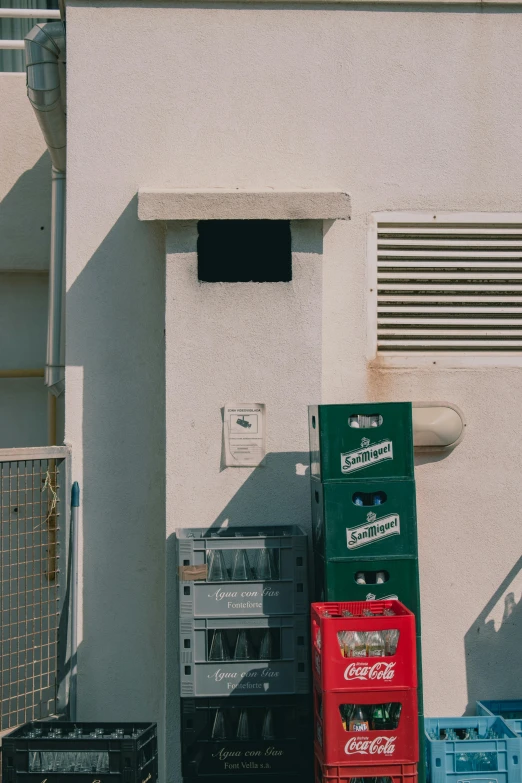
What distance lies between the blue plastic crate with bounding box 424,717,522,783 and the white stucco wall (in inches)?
30.8

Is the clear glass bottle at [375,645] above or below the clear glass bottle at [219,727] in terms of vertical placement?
above

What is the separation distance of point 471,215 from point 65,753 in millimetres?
4071

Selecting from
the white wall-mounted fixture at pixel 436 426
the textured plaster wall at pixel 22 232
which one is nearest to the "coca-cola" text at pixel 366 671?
the white wall-mounted fixture at pixel 436 426

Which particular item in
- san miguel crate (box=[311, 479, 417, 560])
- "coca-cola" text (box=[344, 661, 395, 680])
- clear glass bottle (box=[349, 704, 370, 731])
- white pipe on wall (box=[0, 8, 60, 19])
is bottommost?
clear glass bottle (box=[349, 704, 370, 731])

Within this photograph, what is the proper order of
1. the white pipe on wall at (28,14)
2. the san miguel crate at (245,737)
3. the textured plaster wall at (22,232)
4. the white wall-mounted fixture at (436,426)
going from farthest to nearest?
the white pipe on wall at (28,14)
the textured plaster wall at (22,232)
the white wall-mounted fixture at (436,426)
the san miguel crate at (245,737)

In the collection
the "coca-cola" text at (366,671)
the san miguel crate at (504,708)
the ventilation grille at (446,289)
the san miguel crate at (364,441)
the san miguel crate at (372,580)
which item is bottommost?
the san miguel crate at (504,708)

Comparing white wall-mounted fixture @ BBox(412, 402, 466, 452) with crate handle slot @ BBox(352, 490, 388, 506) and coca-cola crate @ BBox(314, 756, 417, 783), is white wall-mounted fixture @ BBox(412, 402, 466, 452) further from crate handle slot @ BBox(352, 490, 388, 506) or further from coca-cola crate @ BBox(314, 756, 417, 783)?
coca-cola crate @ BBox(314, 756, 417, 783)

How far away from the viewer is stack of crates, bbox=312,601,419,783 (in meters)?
4.79

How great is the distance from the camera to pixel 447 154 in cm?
631

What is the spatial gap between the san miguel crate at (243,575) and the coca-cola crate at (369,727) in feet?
2.05

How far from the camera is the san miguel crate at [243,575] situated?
5238 millimetres

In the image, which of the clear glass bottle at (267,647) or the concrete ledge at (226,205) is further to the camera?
the concrete ledge at (226,205)

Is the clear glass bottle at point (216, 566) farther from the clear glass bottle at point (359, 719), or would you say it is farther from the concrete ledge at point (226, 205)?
the concrete ledge at point (226, 205)

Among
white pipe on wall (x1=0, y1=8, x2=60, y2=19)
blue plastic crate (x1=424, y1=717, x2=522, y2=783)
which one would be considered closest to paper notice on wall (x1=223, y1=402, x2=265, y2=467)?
blue plastic crate (x1=424, y1=717, x2=522, y2=783)
